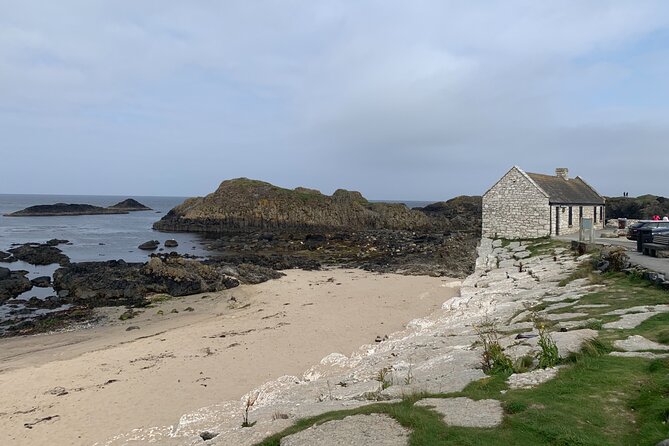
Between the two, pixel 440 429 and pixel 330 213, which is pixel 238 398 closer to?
pixel 440 429

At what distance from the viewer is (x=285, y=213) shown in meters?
89.1

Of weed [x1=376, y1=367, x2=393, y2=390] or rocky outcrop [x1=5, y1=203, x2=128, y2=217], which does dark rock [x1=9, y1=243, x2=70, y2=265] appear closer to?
weed [x1=376, y1=367, x2=393, y2=390]

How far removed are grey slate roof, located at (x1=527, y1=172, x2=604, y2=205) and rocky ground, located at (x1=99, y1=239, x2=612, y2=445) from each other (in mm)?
19438

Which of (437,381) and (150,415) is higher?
(437,381)

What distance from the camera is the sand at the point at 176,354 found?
11812mm

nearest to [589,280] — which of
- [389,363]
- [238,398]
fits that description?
[389,363]

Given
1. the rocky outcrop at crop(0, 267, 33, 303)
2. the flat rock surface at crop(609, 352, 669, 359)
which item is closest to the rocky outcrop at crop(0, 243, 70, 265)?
the rocky outcrop at crop(0, 267, 33, 303)

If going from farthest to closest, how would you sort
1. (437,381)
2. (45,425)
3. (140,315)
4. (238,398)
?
(140,315) < (238,398) < (45,425) < (437,381)

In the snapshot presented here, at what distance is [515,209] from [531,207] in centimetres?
147

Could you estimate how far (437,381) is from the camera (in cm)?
892

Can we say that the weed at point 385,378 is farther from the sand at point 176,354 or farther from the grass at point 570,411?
the sand at point 176,354

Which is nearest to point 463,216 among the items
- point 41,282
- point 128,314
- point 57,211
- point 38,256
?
point 38,256

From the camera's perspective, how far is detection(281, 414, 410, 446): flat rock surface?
19.5ft

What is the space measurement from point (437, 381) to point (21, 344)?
19.1m
